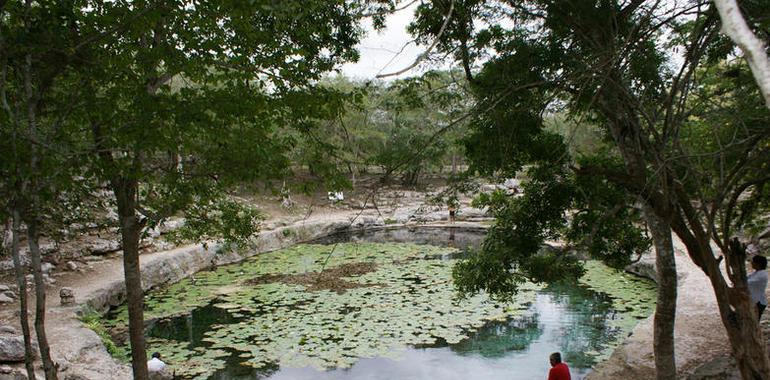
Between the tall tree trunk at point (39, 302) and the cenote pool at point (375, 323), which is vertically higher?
the tall tree trunk at point (39, 302)

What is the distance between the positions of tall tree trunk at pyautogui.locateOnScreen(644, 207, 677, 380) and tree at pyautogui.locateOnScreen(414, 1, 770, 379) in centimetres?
7

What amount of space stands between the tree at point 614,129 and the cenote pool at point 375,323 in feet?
9.95

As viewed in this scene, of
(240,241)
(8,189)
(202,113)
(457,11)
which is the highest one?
(457,11)

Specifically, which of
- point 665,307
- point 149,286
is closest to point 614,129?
point 665,307

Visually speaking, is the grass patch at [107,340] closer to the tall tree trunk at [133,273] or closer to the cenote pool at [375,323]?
the cenote pool at [375,323]

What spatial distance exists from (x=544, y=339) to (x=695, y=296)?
2.95 m

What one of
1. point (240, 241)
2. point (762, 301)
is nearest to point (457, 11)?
point (240, 241)

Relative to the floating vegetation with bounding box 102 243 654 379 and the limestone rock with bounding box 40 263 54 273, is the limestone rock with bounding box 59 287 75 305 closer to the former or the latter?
the floating vegetation with bounding box 102 243 654 379

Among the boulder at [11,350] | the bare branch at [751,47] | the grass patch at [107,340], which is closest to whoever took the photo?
the bare branch at [751,47]

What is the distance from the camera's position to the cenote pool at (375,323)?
8320mm

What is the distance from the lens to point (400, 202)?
2620 cm

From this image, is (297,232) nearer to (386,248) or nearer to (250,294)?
(386,248)

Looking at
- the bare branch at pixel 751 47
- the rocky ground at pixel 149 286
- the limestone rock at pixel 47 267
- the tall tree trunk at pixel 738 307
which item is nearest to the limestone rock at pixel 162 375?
the rocky ground at pixel 149 286

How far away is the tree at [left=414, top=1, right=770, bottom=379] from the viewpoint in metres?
4.67
